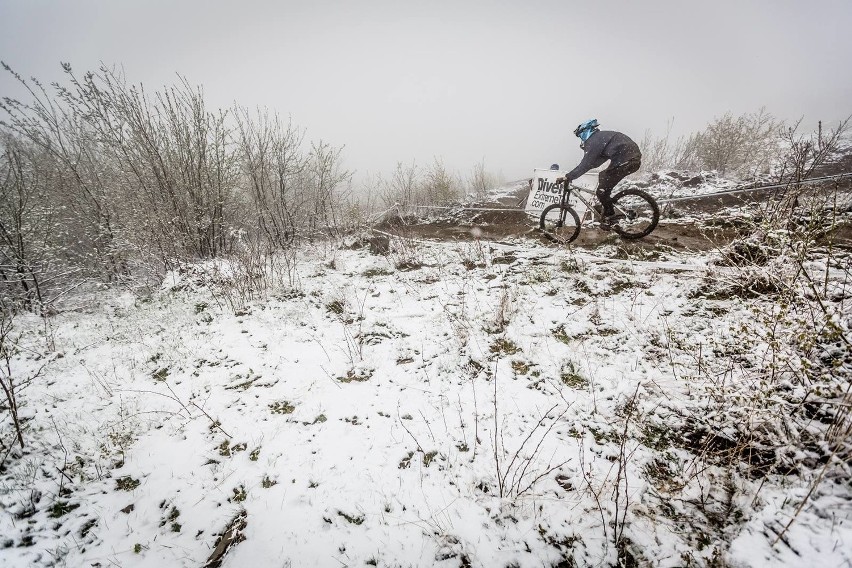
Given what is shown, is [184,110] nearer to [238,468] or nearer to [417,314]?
[417,314]

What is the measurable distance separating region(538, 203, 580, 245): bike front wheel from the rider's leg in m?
0.58

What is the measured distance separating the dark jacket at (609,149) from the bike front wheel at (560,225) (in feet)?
3.22

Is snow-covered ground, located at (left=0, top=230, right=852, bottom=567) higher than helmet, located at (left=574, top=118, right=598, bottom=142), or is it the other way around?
helmet, located at (left=574, top=118, right=598, bottom=142)

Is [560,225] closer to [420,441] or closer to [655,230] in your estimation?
[655,230]

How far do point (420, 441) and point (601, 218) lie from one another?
20.3ft

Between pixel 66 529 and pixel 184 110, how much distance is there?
8168 millimetres

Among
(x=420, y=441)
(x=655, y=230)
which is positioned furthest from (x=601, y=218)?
(x=420, y=441)

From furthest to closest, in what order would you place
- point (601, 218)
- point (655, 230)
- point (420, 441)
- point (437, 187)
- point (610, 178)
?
1. point (437, 187)
2. point (655, 230)
3. point (601, 218)
4. point (610, 178)
5. point (420, 441)

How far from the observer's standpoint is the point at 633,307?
4.17 meters

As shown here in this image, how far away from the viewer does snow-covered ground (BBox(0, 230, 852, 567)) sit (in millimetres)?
2117

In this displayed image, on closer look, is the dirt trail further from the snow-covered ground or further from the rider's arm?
the snow-covered ground

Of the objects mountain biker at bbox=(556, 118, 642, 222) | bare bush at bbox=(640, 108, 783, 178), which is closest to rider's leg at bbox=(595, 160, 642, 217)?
mountain biker at bbox=(556, 118, 642, 222)

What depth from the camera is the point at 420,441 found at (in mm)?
2932

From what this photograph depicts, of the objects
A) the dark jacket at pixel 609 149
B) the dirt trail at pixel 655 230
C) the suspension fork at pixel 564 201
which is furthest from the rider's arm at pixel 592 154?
the dirt trail at pixel 655 230
